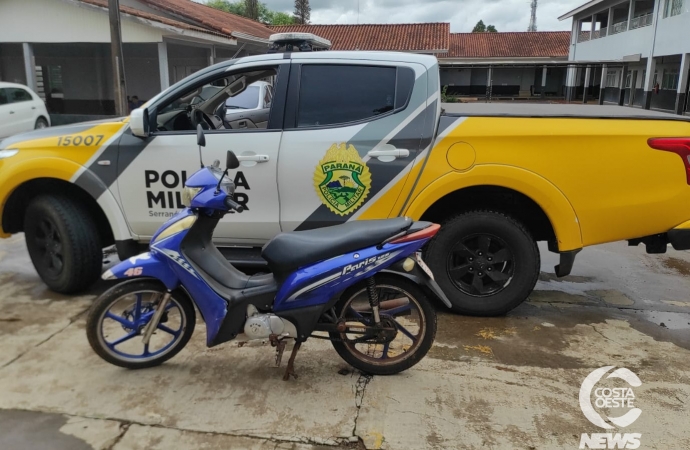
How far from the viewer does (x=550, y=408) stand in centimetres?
309

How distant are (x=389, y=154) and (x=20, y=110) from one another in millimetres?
13408

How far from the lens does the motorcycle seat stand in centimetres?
312

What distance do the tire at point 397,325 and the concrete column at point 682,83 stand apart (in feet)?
74.3

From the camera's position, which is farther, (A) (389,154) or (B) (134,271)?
(A) (389,154)

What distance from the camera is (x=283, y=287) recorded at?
126 inches

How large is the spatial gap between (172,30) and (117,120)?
36.1ft

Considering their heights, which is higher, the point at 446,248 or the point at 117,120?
the point at 117,120

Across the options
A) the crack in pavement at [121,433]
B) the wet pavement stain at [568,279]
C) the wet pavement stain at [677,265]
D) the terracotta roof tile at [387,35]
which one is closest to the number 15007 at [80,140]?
the crack in pavement at [121,433]

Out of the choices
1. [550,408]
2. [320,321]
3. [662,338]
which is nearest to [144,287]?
[320,321]

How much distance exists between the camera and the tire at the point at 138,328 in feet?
10.8

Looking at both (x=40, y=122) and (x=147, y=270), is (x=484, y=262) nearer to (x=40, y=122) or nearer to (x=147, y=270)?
(x=147, y=270)

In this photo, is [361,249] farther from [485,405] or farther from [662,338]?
[662,338]

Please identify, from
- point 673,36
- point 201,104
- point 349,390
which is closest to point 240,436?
point 349,390

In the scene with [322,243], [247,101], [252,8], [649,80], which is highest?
[252,8]
